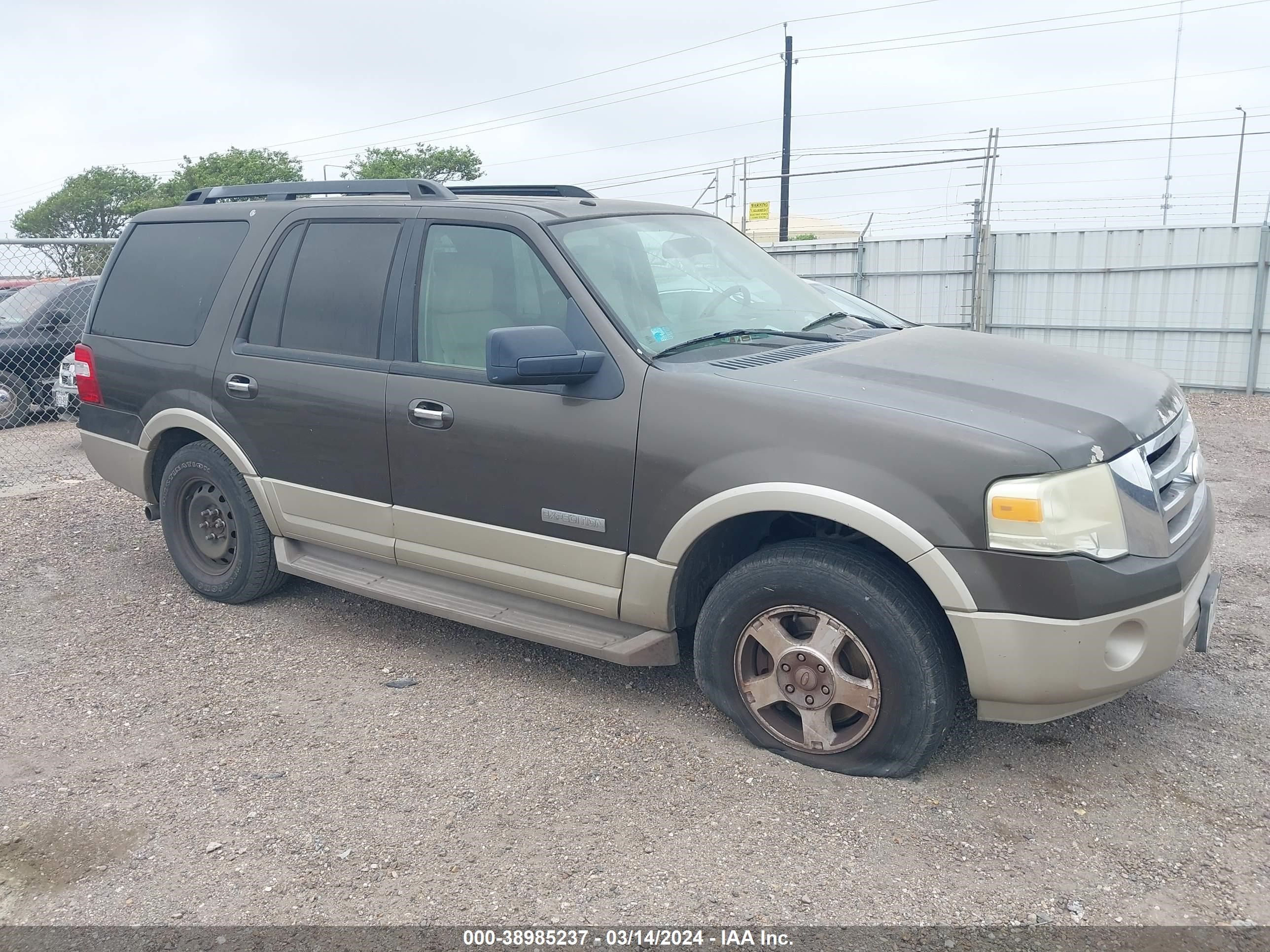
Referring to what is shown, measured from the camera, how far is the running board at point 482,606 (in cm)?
387

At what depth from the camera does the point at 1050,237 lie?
1461cm

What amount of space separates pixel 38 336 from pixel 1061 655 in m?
12.2

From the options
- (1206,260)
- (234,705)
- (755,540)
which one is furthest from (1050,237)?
(234,705)

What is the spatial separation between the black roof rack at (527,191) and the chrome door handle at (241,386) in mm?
1279

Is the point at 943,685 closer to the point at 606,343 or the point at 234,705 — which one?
the point at 606,343

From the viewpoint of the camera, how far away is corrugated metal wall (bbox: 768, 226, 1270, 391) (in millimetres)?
13375

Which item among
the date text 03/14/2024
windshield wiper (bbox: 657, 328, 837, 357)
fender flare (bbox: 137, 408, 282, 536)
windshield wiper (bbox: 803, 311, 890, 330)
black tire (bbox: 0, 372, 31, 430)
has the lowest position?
the date text 03/14/2024

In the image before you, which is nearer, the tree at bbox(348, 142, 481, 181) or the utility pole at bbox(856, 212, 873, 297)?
the utility pole at bbox(856, 212, 873, 297)

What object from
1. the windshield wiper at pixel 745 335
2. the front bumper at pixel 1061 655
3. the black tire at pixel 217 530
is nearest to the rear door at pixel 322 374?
the black tire at pixel 217 530

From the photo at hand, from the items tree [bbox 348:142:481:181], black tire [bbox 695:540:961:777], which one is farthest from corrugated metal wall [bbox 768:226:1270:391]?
tree [bbox 348:142:481:181]

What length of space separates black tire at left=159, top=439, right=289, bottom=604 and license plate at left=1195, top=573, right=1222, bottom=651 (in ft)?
13.1

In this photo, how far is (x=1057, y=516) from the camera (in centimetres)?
305

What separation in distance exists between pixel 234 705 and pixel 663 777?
6.18 feet

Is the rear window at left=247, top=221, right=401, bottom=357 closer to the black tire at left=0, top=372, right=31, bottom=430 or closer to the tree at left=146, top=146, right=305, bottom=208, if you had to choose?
the black tire at left=0, top=372, right=31, bottom=430
